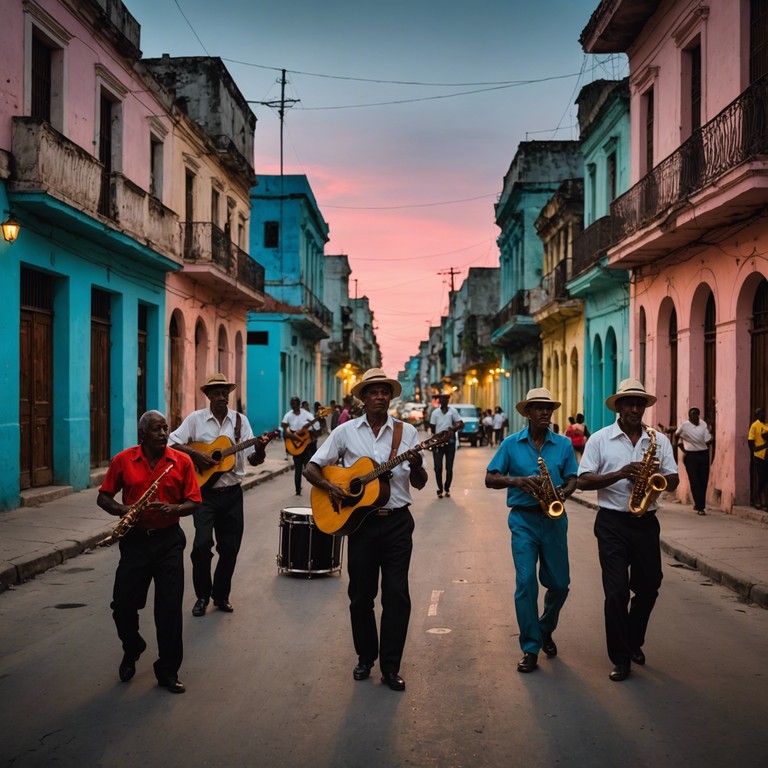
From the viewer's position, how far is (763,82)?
12.2m

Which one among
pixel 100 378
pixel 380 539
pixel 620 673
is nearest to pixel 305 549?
pixel 380 539

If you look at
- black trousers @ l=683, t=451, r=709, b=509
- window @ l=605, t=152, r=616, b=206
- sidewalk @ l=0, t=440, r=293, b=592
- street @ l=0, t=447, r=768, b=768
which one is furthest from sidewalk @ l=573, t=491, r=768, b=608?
window @ l=605, t=152, r=616, b=206

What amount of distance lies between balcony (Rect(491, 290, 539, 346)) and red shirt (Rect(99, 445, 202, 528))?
30942mm

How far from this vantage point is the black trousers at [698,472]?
14.2m

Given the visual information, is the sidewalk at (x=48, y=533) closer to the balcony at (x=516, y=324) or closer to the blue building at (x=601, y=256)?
the blue building at (x=601, y=256)

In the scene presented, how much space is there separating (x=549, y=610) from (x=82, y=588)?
4.61m

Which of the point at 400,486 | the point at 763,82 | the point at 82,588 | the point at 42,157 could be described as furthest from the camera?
the point at 42,157

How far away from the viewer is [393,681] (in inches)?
216

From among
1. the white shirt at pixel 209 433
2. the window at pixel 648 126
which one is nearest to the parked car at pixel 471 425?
the window at pixel 648 126

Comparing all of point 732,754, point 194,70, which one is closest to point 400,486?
point 732,754

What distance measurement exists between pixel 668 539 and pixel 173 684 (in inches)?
300

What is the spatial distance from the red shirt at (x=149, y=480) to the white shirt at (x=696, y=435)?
10.3 metres

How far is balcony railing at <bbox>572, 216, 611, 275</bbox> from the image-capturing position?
22.0 metres

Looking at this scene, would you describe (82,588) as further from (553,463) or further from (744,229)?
(744,229)
